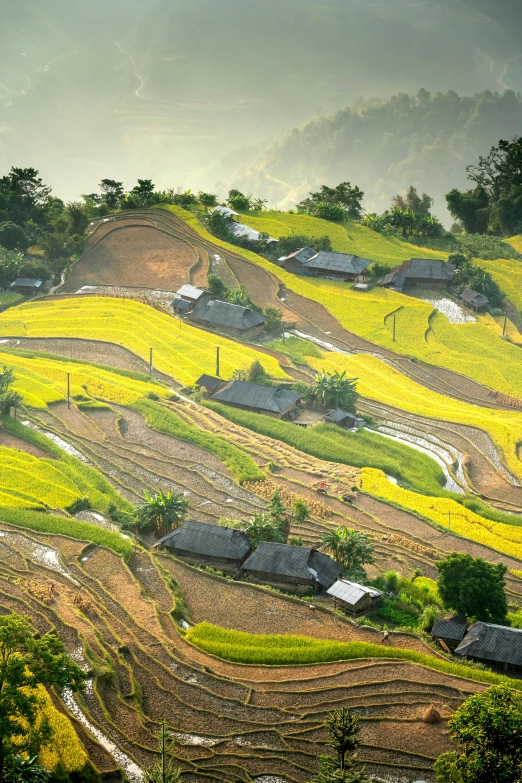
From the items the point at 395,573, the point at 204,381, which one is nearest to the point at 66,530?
the point at 395,573

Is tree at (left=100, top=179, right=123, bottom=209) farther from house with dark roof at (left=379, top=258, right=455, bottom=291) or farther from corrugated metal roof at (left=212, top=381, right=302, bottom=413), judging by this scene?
corrugated metal roof at (left=212, top=381, right=302, bottom=413)

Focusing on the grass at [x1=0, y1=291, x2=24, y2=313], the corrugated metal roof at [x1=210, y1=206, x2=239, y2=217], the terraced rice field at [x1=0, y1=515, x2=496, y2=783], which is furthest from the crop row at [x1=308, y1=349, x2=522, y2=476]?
the terraced rice field at [x1=0, y1=515, x2=496, y2=783]

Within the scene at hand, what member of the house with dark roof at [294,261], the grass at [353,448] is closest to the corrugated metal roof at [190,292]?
the house with dark roof at [294,261]

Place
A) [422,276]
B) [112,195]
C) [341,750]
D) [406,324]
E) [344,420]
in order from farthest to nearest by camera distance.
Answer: [112,195], [422,276], [406,324], [344,420], [341,750]

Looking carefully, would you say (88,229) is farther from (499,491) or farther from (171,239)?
(499,491)

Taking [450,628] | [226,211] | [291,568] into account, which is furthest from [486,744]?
[226,211]

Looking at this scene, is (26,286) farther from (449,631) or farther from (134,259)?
(449,631)

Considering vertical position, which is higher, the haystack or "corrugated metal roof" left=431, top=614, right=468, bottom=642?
the haystack
